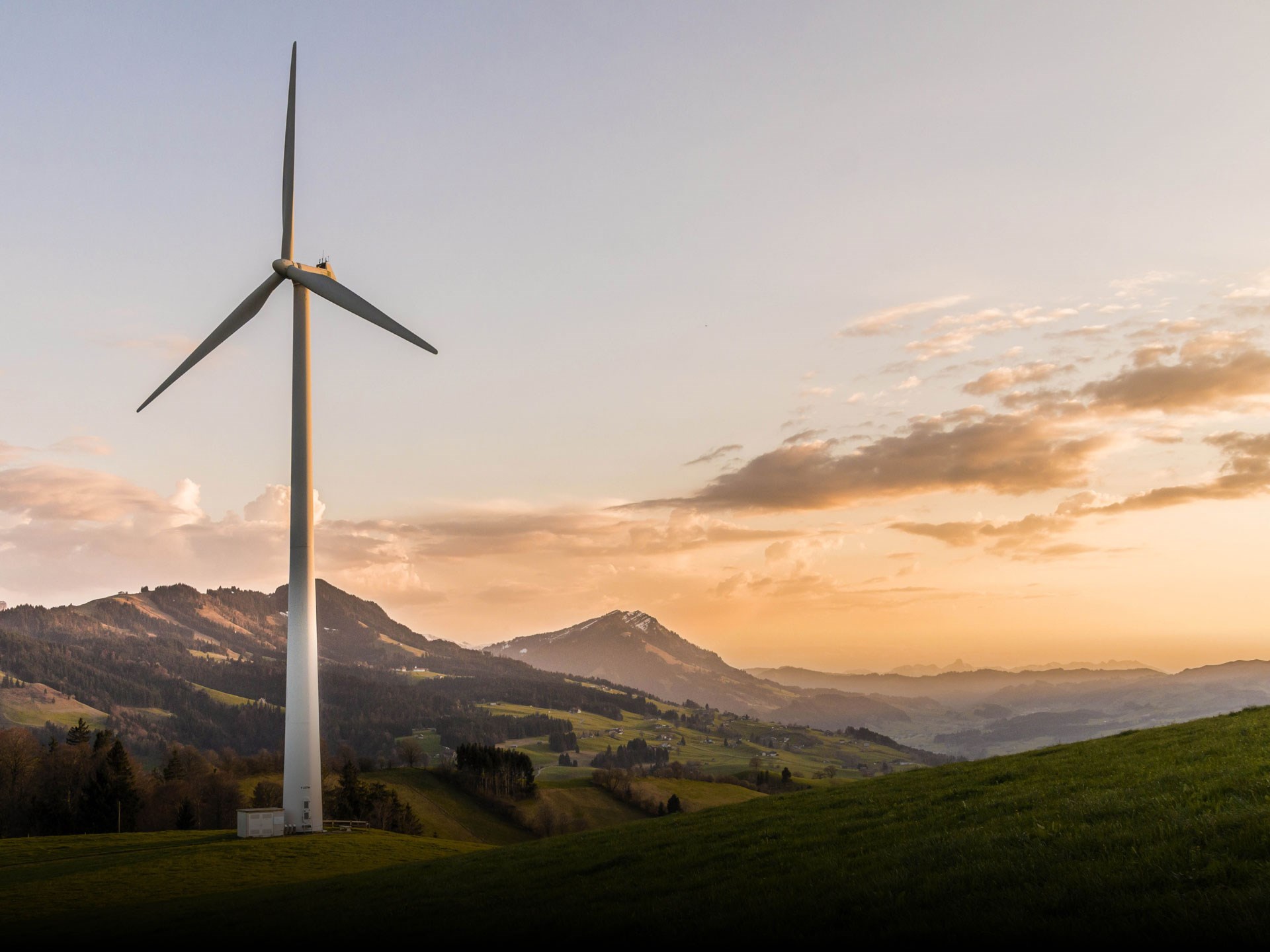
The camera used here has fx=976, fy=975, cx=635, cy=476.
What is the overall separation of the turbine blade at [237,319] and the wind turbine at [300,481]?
50mm

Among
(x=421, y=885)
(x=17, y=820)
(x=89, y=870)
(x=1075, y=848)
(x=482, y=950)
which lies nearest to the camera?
(x=1075, y=848)

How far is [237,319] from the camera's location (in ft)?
243

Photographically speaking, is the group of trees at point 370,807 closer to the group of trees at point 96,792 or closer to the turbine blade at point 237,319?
the group of trees at point 96,792

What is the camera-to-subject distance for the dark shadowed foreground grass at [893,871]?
1579 centimetres

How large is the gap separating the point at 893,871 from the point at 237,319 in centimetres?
6789

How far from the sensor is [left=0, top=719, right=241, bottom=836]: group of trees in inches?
5148

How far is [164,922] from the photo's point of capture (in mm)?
33531

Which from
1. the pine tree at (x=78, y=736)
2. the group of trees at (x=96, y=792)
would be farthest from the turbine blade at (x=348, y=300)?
the pine tree at (x=78, y=736)

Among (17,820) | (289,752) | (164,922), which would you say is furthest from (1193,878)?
(17,820)

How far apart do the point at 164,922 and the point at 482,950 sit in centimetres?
1922

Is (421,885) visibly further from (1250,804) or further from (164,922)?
(1250,804)

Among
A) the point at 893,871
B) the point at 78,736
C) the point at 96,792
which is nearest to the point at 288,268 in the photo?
the point at 893,871

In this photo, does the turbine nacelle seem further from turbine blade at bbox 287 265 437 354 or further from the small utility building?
the small utility building

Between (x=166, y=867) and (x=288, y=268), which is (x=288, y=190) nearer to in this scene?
(x=288, y=268)
